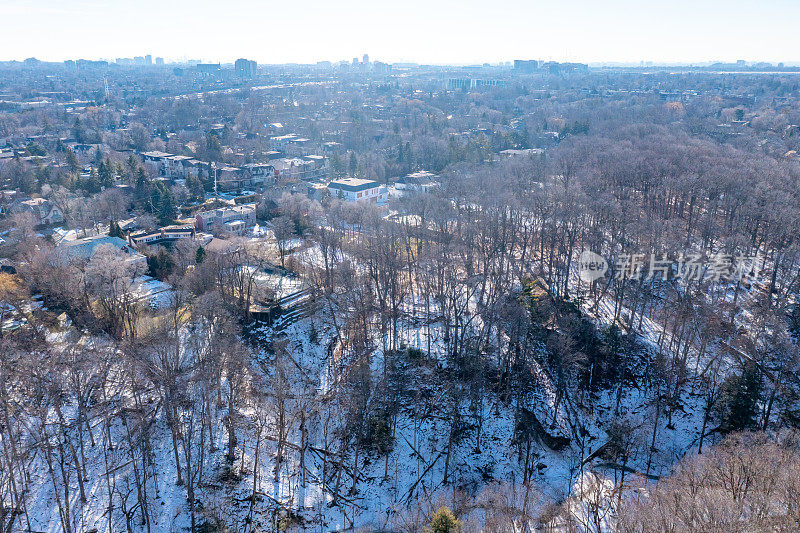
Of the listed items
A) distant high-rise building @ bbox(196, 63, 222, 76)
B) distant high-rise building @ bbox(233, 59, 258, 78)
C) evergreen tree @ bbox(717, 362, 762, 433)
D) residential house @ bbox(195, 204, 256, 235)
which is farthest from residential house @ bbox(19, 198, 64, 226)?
distant high-rise building @ bbox(196, 63, 222, 76)

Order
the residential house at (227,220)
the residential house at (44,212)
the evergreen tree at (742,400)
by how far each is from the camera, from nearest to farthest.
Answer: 1. the evergreen tree at (742,400)
2. the residential house at (227,220)
3. the residential house at (44,212)

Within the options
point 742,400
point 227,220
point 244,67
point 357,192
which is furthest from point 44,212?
point 244,67

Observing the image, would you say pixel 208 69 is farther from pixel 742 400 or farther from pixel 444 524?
pixel 444 524

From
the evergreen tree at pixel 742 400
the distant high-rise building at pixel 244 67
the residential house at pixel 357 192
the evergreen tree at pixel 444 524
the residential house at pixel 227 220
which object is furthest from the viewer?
the distant high-rise building at pixel 244 67

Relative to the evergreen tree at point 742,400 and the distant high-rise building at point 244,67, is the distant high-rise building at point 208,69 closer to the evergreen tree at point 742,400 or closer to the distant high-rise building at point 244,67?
the distant high-rise building at point 244,67

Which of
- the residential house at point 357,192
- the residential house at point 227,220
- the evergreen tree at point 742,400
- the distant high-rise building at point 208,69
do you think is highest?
the distant high-rise building at point 208,69

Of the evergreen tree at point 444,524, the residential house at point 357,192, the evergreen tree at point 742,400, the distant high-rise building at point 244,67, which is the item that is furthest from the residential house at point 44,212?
the distant high-rise building at point 244,67

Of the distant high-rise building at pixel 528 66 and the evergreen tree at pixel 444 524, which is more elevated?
the distant high-rise building at pixel 528 66

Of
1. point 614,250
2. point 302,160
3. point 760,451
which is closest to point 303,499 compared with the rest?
point 760,451

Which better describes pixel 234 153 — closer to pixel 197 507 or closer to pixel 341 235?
pixel 341 235
